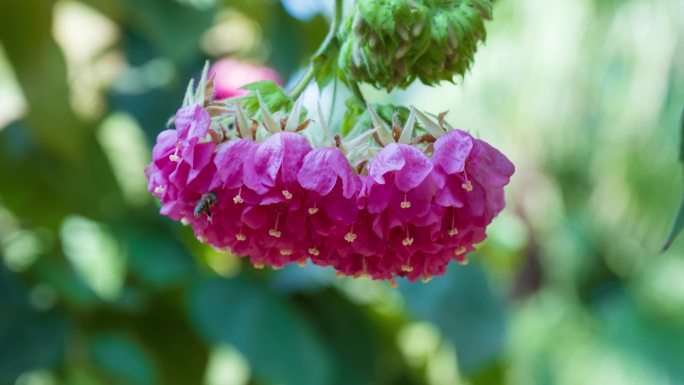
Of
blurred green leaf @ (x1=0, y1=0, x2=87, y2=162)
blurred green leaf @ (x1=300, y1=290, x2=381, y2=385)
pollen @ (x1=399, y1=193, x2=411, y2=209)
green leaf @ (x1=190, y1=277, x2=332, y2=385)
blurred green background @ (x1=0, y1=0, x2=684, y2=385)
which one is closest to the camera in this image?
pollen @ (x1=399, y1=193, x2=411, y2=209)

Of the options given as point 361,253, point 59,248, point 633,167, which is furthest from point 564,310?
point 361,253

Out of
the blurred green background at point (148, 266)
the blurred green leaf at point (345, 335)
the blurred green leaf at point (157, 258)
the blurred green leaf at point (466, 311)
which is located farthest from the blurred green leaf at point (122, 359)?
the blurred green leaf at point (466, 311)

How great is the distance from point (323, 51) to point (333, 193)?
0.13 metres

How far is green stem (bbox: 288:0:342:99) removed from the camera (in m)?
0.62

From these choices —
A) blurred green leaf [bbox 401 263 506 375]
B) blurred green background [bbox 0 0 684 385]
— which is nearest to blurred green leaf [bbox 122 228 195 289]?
blurred green background [bbox 0 0 684 385]

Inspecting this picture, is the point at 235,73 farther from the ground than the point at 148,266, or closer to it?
farther from the ground

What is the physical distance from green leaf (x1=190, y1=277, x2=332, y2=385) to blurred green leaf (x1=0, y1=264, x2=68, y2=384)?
221 millimetres

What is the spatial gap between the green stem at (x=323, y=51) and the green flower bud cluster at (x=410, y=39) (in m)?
0.02

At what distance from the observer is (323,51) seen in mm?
624

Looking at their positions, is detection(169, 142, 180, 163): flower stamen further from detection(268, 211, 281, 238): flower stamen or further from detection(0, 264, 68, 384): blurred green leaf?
detection(0, 264, 68, 384): blurred green leaf

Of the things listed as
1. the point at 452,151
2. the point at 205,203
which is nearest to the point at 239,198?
the point at 205,203

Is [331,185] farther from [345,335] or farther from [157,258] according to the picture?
[345,335]

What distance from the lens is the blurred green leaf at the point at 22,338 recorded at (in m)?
1.42

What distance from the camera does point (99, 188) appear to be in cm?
149
